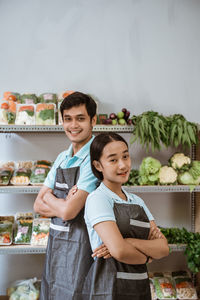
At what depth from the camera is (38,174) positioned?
9.96 ft

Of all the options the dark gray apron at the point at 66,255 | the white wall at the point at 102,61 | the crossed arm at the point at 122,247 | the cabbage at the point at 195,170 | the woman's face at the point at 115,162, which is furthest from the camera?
the white wall at the point at 102,61

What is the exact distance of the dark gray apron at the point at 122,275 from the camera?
1235mm

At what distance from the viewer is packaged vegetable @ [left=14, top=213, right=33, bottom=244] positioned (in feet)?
9.75

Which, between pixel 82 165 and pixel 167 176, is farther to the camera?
pixel 167 176

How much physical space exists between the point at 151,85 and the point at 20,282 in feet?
8.31

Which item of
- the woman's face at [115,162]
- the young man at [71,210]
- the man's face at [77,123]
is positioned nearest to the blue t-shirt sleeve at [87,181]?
the young man at [71,210]

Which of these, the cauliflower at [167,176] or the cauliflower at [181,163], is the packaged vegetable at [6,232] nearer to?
the cauliflower at [167,176]

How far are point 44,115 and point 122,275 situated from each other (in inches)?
80.2

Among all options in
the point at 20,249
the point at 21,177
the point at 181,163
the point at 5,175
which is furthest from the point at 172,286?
the point at 5,175

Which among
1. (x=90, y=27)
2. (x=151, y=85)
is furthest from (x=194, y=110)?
(x=90, y=27)

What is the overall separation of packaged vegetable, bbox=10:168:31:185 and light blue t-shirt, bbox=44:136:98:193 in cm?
119

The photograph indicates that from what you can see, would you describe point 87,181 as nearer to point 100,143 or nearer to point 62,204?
point 62,204

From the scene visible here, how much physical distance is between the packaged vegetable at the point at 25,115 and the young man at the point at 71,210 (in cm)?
129

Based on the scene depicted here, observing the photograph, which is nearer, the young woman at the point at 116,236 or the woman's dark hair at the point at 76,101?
the young woman at the point at 116,236
